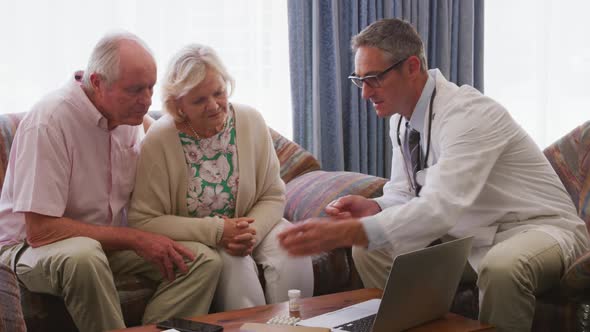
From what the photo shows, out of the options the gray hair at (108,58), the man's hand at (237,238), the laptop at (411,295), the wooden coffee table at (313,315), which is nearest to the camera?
the laptop at (411,295)

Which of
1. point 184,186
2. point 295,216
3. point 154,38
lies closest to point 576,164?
point 295,216

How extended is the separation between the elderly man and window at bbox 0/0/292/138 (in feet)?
1.61

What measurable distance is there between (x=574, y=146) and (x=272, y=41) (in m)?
1.61

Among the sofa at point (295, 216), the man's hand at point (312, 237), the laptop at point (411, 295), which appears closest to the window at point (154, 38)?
the sofa at point (295, 216)

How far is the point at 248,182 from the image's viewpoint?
2.44m

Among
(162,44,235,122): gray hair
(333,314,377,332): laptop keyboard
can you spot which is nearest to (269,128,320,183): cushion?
(162,44,235,122): gray hair

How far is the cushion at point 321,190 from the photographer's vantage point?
8.84 feet

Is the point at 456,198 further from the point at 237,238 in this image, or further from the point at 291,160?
the point at 291,160

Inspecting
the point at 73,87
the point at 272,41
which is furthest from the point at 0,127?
the point at 272,41

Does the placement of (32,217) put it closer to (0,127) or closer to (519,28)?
(0,127)

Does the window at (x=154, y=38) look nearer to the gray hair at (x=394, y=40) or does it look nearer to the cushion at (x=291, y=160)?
the cushion at (x=291, y=160)

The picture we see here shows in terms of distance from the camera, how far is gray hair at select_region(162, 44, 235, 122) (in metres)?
2.31

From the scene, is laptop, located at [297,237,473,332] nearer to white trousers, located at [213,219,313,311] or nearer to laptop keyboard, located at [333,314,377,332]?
laptop keyboard, located at [333,314,377,332]

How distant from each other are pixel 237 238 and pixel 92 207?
0.48 meters
